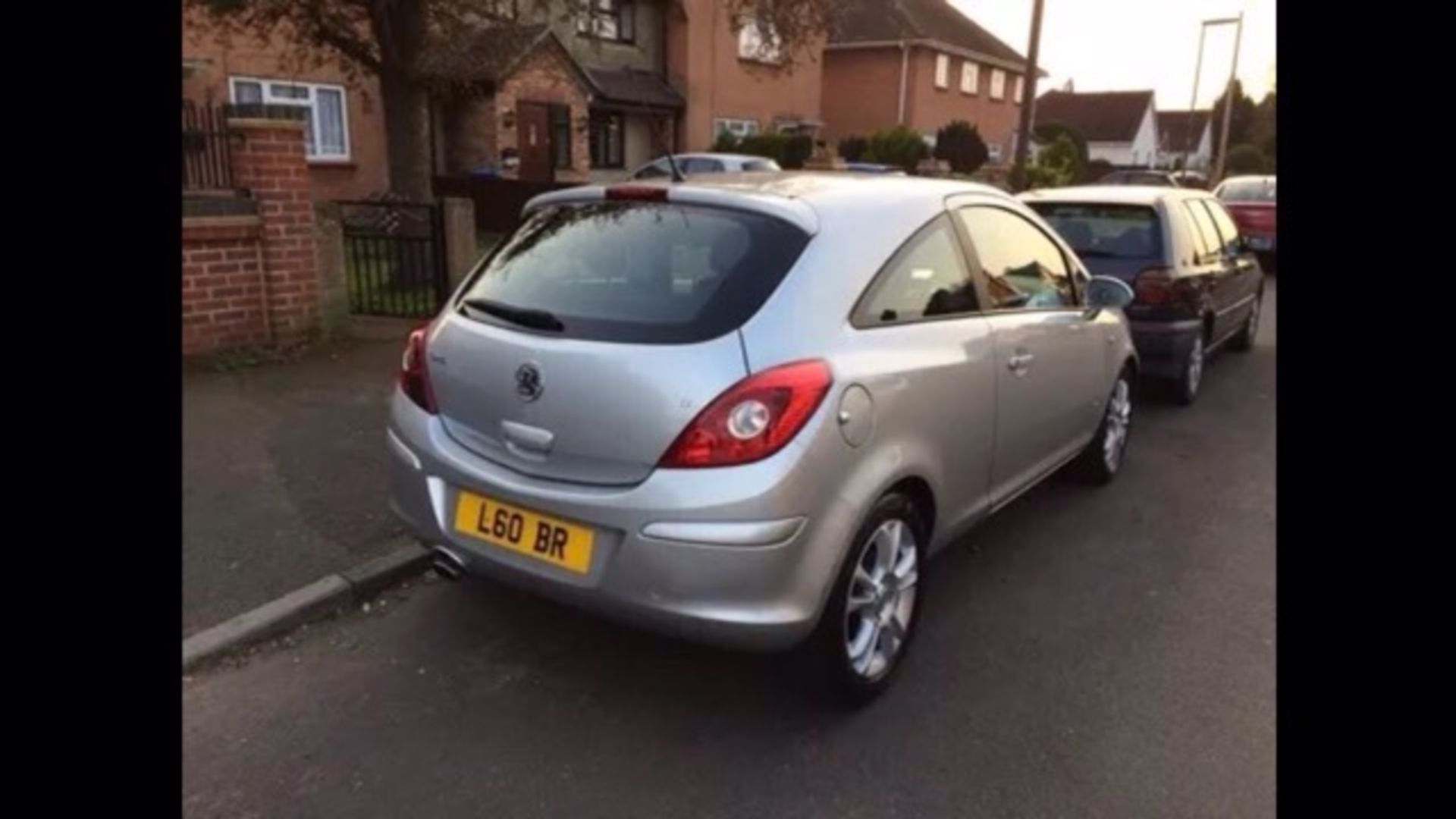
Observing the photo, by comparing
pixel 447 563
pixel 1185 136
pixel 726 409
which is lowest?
pixel 447 563

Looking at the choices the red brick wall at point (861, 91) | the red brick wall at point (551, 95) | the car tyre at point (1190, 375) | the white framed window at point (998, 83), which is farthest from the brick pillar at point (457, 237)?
the white framed window at point (998, 83)

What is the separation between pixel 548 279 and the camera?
3275 mm

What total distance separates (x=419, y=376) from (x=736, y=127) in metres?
27.1

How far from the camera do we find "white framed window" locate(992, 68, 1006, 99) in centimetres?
3984

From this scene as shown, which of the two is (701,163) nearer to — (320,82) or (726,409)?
(320,82)

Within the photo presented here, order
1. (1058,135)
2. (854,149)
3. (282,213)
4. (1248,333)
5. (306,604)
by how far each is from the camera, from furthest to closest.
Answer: (1058,135) → (854,149) → (1248,333) → (282,213) → (306,604)

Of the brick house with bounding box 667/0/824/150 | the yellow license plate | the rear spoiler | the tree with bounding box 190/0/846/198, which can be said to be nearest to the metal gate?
the tree with bounding box 190/0/846/198

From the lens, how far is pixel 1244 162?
47062mm

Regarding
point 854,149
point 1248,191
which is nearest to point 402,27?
point 1248,191

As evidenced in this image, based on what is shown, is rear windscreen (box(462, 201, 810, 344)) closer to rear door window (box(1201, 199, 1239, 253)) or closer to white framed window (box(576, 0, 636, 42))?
rear door window (box(1201, 199, 1239, 253))

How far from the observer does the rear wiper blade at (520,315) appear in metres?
3.08

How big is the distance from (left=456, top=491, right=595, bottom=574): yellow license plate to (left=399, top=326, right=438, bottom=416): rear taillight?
396 mm
